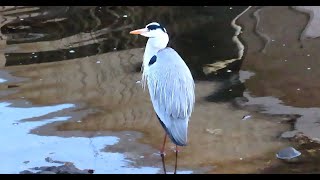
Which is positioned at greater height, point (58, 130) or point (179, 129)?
point (179, 129)

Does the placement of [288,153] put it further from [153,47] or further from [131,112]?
[131,112]

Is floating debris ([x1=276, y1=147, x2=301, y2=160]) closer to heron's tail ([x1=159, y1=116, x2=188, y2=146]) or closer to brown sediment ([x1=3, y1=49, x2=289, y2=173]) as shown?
brown sediment ([x1=3, y1=49, x2=289, y2=173])

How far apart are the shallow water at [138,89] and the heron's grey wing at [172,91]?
0.32m

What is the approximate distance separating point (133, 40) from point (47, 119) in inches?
114

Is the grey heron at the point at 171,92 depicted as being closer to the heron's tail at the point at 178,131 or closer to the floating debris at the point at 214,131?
the heron's tail at the point at 178,131

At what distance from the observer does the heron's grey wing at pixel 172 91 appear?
491cm

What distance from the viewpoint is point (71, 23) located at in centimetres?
965

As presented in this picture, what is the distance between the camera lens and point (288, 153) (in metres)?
4.97

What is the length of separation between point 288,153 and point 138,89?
224 cm

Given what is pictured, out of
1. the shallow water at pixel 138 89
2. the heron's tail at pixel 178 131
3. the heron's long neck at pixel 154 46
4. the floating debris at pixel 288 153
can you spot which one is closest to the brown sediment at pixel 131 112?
the shallow water at pixel 138 89

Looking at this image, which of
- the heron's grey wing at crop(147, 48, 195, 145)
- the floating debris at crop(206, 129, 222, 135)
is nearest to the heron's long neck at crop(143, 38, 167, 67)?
the heron's grey wing at crop(147, 48, 195, 145)
